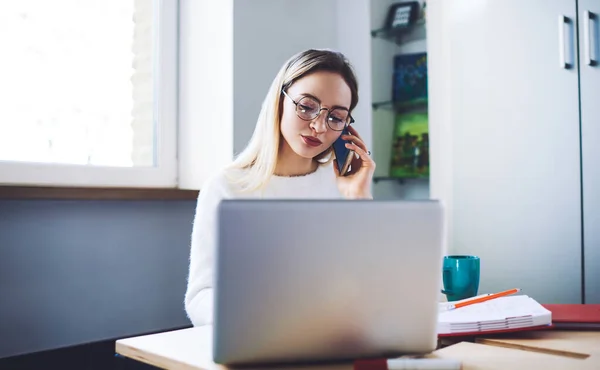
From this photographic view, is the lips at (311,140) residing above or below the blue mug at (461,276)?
above

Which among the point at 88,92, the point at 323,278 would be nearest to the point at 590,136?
the point at 323,278

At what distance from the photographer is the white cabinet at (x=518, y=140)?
1998 millimetres

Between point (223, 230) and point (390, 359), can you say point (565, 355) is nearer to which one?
point (390, 359)

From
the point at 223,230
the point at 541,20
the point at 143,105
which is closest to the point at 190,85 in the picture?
the point at 143,105

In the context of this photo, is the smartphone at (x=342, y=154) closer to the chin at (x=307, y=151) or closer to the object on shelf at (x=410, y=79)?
the chin at (x=307, y=151)

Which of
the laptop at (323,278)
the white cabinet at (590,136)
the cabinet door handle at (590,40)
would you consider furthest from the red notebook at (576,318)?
the cabinet door handle at (590,40)

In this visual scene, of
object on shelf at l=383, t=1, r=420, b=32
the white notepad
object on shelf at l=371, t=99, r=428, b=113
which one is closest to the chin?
the white notepad

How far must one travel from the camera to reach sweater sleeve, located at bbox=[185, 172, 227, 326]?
1.19m

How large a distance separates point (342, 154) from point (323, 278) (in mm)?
975

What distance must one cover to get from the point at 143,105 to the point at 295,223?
1728mm

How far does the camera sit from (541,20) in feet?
6.82

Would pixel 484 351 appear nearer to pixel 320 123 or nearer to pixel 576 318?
pixel 576 318

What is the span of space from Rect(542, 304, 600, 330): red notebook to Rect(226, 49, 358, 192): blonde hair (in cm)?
81

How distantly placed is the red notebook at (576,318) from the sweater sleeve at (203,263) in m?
0.67
